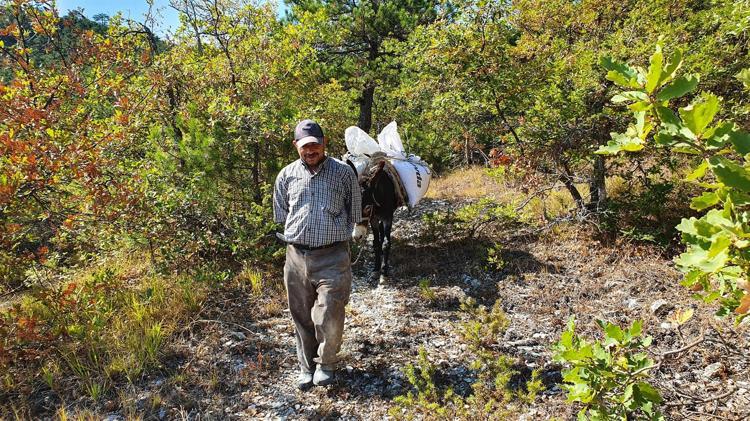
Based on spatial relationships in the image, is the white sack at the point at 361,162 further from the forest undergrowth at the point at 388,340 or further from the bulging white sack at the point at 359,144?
the forest undergrowth at the point at 388,340

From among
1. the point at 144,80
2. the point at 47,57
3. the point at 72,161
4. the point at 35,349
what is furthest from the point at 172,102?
the point at 35,349

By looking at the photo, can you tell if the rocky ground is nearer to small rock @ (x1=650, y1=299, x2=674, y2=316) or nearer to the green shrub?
small rock @ (x1=650, y1=299, x2=674, y2=316)

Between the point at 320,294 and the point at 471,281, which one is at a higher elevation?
the point at 320,294

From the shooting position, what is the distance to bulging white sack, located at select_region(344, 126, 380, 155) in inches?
224

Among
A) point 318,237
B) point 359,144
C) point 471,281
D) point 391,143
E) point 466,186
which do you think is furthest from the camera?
point 466,186

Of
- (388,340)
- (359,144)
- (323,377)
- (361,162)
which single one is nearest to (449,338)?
(388,340)

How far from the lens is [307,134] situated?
10.9 feet

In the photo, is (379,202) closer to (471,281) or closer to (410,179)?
(410,179)

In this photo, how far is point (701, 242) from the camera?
3.55 ft

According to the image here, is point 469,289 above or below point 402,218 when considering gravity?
below

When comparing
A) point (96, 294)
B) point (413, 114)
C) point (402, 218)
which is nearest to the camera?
point (96, 294)

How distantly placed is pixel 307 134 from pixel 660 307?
12.1 ft

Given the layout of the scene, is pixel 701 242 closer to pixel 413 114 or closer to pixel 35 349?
pixel 35 349

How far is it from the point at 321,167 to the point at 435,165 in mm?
11190
